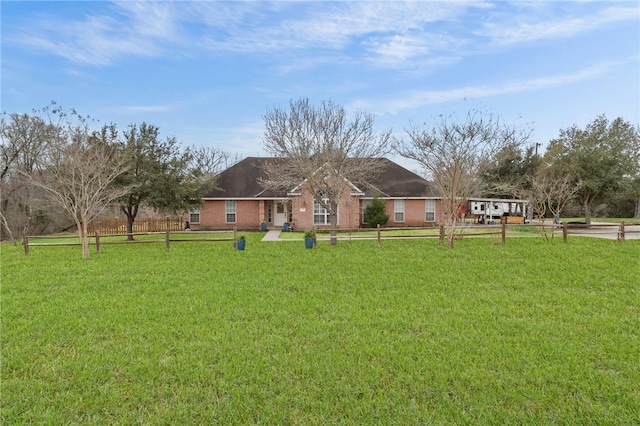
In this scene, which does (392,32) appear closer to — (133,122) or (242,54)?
(242,54)

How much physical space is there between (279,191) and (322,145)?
7.28 meters

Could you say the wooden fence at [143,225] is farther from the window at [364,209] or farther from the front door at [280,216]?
the window at [364,209]

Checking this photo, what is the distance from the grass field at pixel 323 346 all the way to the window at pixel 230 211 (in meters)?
15.1

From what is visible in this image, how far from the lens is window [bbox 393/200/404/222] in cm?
2461

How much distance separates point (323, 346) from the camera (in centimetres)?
472

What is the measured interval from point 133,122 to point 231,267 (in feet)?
37.5


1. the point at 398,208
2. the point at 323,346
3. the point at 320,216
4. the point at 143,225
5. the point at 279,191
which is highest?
the point at 279,191

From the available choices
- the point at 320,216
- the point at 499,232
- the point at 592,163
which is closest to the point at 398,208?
the point at 320,216

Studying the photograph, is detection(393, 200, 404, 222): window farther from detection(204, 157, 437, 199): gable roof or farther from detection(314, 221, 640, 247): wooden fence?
detection(314, 221, 640, 247): wooden fence

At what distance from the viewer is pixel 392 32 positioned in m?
12.9

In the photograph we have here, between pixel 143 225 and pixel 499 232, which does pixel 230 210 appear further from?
pixel 499 232

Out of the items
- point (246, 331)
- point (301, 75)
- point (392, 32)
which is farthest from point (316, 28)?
point (246, 331)

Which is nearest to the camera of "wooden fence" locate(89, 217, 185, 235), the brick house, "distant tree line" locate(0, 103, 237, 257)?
"distant tree line" locate(0, 103, 237, 257)

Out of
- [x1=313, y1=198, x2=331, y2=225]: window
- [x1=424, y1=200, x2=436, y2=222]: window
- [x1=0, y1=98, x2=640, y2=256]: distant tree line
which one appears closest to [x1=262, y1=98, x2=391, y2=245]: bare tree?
[x1=0, y1=98, x2=640, y2=256]: distant tree line
